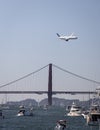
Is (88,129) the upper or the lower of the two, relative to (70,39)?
lower

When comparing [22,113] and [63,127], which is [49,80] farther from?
[63,127]

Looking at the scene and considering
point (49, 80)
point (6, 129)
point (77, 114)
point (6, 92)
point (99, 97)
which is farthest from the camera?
point (49, 80)

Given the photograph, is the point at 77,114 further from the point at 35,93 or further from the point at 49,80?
the point at 49,80

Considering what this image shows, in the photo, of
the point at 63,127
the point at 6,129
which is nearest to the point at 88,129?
the point at 63,127

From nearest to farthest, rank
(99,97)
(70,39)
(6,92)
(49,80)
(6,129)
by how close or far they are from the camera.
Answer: (6,129) < (70,39) < (99,97) < (6,92) < (49,80)

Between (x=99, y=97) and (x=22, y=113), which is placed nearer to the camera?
(x=99, y=97)

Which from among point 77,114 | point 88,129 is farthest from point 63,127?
point 77,114

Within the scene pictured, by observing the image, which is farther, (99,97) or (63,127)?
(99,97)

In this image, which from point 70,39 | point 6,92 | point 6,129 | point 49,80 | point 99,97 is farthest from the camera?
point 49,80

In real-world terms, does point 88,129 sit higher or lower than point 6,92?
lower
